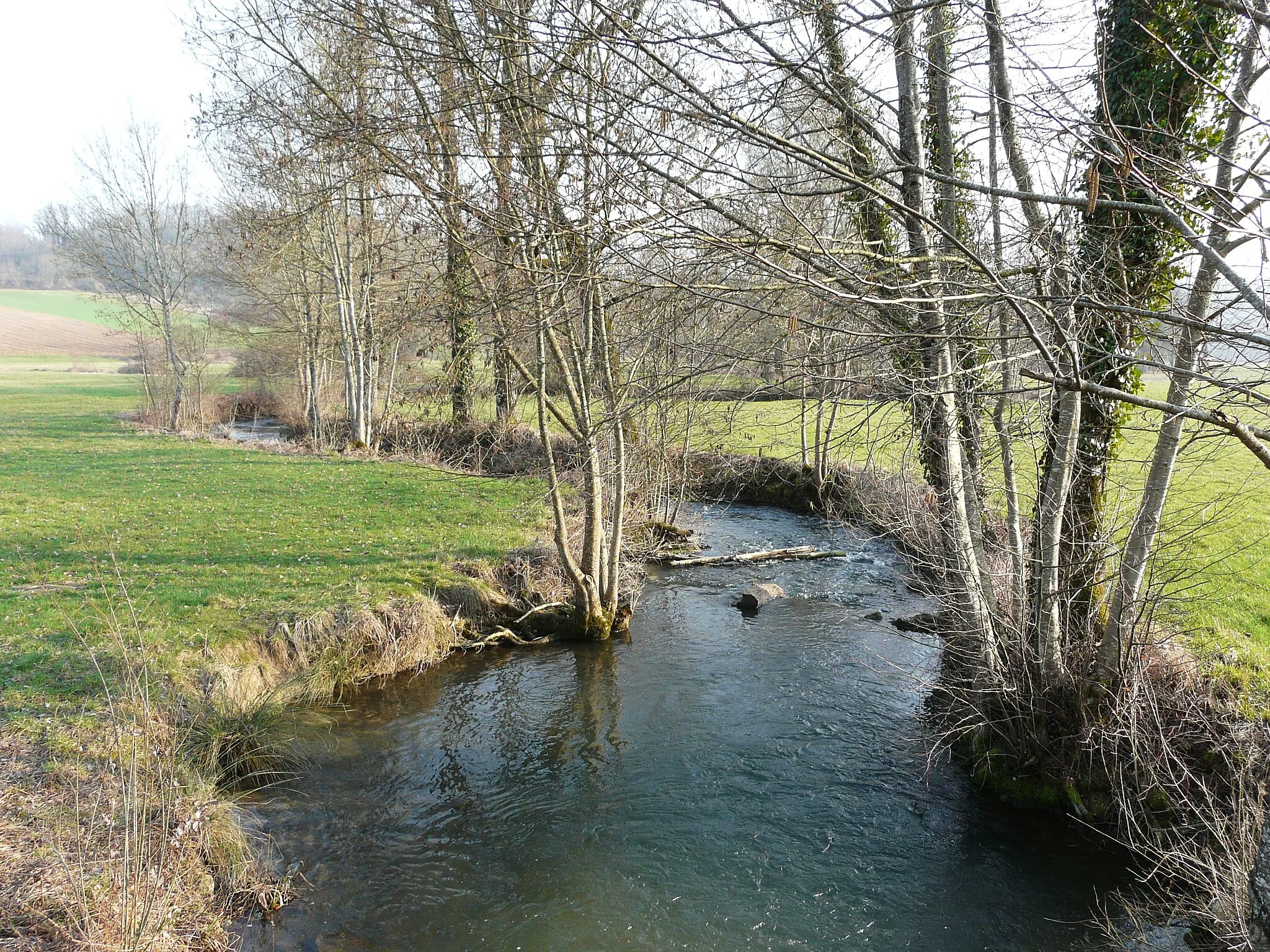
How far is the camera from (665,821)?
707 cm

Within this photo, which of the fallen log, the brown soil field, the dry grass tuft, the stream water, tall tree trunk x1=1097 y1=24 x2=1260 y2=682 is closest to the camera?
tall tree trunk x1=1097 y1=24 x2=1260 y2=682

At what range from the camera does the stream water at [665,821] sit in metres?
5.83

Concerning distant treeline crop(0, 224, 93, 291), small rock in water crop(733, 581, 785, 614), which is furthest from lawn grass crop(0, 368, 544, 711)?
distant treeline crop(0, 224, 93, 291)

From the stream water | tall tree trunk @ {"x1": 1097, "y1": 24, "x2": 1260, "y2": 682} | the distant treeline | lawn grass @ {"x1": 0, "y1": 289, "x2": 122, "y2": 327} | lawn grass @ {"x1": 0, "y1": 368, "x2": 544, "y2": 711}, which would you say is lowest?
the stream water

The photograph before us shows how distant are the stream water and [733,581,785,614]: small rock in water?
1.64 m

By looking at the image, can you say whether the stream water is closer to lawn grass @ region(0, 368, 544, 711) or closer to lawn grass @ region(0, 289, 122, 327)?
lawn grass @ region(0, 368, 544, 711)

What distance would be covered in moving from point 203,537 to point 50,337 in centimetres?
7142

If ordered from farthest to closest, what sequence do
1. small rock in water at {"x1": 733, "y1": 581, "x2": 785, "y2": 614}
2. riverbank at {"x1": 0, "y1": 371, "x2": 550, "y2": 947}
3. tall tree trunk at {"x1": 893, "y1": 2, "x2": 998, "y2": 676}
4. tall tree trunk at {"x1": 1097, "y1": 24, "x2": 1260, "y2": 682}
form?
small rock in water at {"x1": 733, "y1": 581, "x2": 785, "y2": 614}
tall tree trunk at {"x1": 893, "y1": 2, "x2": 998, "y2": 676}
riverbank at {"x1": 0, "y1": 371, "x2": 550, "y2": 947}
tall tree trunk at {"x1": 1097, "y1": 24, "x2": 1260, "y2": 682}

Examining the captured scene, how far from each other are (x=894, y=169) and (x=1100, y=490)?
5.39 meters

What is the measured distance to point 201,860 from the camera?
18.6 ft

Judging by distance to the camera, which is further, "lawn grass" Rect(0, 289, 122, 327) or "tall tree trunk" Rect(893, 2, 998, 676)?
"lawn grass" Rect(0, 289, 122, 327)

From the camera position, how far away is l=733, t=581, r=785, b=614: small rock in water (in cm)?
1226

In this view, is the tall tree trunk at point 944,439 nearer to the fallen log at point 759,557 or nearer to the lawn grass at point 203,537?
the lawn grass at point 203,537

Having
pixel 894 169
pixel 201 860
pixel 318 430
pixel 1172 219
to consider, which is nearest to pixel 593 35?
pixel 894 169
